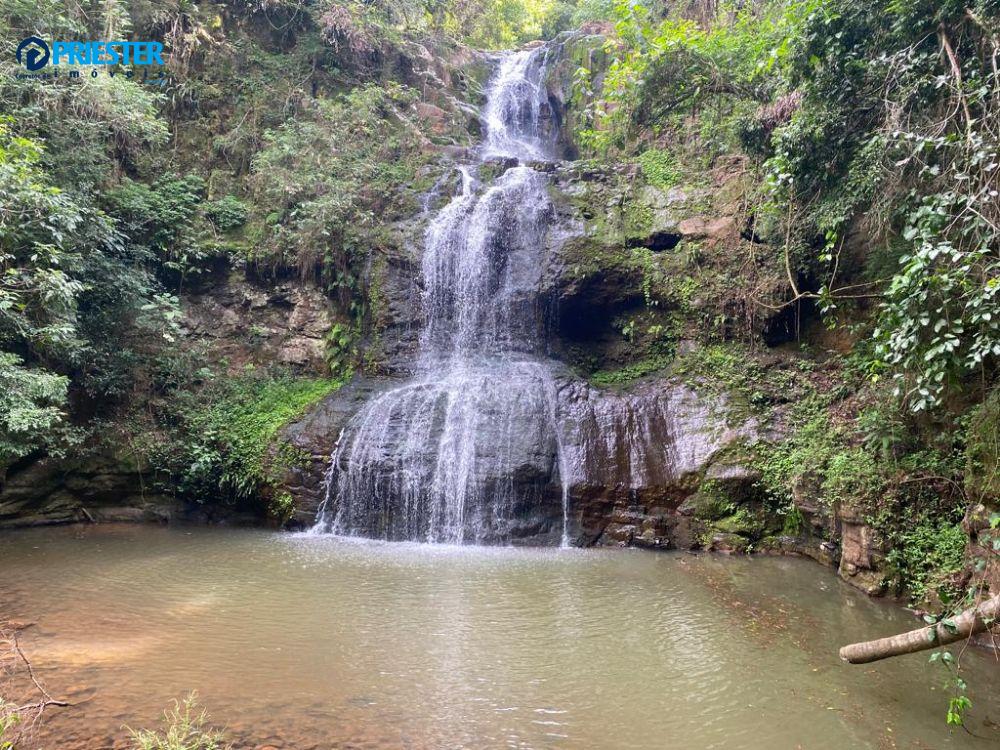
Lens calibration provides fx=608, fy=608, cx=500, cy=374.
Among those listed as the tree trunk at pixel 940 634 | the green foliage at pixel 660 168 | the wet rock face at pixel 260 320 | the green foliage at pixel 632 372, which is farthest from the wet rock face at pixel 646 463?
the wet rock face at pixel 260 320

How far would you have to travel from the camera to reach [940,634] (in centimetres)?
335

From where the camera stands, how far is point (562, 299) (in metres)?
12.3

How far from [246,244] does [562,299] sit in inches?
279

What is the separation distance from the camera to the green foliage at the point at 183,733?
3.36 metres

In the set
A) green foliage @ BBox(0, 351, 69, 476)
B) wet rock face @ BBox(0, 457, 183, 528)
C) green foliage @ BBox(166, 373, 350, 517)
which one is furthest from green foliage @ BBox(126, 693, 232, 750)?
wet rock face @ BBox(0, 457, 183, 528)

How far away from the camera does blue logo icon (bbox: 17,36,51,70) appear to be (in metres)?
9.84

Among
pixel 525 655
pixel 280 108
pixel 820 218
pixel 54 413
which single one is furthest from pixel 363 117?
pixel 525 655

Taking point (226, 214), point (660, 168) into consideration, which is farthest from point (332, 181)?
point (660, 168)

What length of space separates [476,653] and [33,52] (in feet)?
38.5

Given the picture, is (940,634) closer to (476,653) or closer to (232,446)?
(476,653)

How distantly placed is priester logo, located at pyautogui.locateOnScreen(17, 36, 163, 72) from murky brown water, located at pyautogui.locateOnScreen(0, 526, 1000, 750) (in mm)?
7783

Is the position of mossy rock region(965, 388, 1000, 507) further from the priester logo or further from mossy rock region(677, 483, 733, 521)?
the priester logo

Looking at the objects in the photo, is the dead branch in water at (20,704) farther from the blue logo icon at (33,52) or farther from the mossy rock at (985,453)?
the blue logo icon at (33,52)

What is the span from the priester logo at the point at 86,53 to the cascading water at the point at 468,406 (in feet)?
23.1
